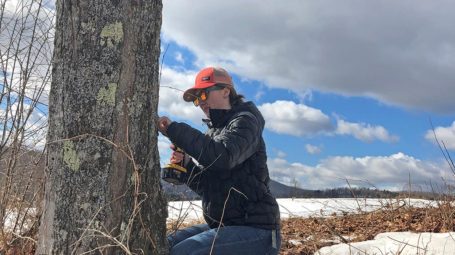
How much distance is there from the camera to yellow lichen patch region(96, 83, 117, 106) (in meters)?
2.34

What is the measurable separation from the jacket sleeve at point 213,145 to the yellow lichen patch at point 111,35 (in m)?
0.61

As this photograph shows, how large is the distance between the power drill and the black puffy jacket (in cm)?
6

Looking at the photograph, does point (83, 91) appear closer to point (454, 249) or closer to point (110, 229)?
point (110, 229)

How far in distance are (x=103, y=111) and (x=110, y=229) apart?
1.80ft

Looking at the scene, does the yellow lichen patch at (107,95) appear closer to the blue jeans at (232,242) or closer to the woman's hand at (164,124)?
the woman's hand at (164,124)

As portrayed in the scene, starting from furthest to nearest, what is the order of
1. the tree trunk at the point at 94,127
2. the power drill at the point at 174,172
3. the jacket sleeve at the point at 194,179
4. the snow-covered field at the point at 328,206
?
the snow-covered field at the point at 328,206
the jacket sleeve at the point at 194,179
the power drill at the point at 174,172
the tree trunk at the point at 94,127

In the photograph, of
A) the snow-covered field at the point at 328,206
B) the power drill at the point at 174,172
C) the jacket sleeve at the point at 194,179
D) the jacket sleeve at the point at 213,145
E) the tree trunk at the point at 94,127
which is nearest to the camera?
the tree trunk at the point at 94,127

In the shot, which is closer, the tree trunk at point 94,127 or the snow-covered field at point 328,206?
the tree trunk at point 94,127

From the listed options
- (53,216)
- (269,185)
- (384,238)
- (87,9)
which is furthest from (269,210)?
(384,238)

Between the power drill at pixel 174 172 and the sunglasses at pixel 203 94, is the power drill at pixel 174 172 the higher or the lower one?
the lower one

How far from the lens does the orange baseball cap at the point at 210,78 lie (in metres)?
3.25

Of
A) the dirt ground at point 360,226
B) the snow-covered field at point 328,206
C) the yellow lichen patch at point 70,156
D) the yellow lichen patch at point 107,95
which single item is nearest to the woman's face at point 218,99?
the yellow lichen patch at point 107,95

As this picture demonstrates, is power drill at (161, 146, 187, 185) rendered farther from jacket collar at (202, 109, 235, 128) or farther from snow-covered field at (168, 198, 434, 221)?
snow-covered field at (168, 198, 434, 221)

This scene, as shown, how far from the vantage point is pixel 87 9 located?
2346mm
